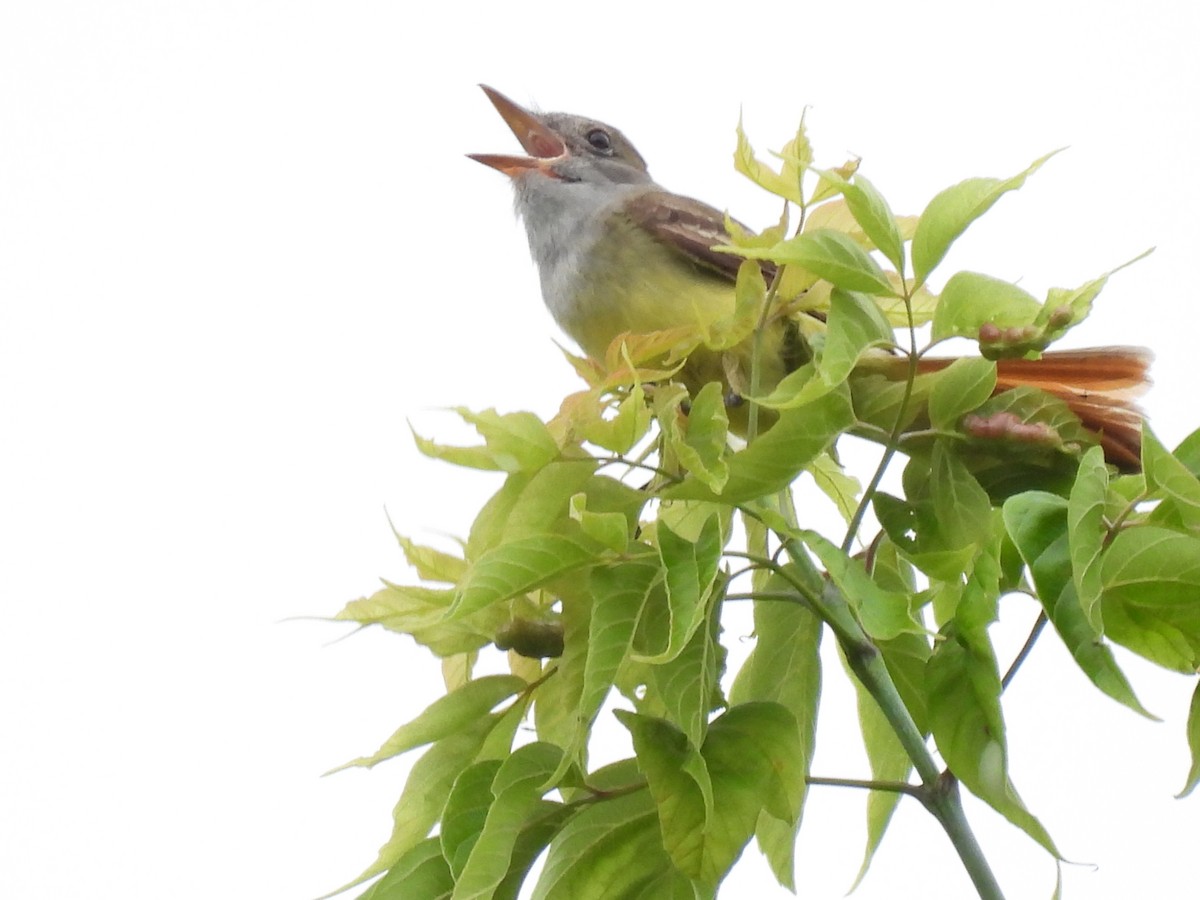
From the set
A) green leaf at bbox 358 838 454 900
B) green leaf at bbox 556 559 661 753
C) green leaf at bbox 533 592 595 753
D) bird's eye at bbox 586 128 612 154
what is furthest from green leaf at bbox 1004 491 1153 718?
bird's eye at bbox 586 128 612 154

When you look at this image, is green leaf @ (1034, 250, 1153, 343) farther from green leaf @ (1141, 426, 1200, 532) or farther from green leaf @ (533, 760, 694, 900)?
green leaf @ (533, 760, 694, 900)

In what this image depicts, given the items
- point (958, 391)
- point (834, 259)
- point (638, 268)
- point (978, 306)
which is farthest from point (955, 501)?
point (638, 268)

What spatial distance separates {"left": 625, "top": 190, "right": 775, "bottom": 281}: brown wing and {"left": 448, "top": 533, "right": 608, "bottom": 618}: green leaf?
1516mm

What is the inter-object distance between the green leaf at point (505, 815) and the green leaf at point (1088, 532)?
59cm

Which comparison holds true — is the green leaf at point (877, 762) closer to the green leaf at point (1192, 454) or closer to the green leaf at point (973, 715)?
the green leaf at point (973, 715)

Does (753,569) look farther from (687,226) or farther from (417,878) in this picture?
(687,226)

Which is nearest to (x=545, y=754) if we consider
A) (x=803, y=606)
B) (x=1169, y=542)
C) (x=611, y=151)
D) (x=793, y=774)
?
(x=793, y=774)

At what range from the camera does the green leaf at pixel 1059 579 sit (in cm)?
148

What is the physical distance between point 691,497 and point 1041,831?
0.49m

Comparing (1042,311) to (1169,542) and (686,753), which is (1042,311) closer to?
(1169,542)

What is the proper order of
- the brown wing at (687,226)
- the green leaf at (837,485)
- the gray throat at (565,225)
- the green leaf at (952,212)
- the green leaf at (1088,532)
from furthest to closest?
the gray throat at (565,225)
the brown wing at (687,226)
the green leaf at (837,485)
the green leaf at (952,212)
the green leaf at (1088,532)

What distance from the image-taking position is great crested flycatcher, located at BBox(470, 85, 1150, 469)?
213 cm

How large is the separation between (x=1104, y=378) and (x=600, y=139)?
2.19 m

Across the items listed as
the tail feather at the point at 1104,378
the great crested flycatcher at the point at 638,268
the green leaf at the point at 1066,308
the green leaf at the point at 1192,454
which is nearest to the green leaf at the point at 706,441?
the great crested flycatcher at the point at 638,268
